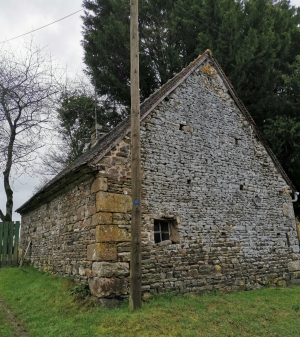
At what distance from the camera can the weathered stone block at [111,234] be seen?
271 inches

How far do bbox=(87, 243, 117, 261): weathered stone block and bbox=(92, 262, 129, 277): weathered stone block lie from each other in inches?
4.3

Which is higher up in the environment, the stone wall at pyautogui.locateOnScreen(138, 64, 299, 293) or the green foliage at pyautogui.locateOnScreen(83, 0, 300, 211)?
the green foliage at pyautogui.locateOnScreen(83, 0, 300, 211)

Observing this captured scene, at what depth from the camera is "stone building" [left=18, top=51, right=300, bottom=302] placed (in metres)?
7.25

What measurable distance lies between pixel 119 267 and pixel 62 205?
11.0 feet

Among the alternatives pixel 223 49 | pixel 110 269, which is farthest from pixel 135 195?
pixel 223 49

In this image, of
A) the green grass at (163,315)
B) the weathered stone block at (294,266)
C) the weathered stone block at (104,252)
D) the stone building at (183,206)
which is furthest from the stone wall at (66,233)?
the weathered stone block at (294,266)

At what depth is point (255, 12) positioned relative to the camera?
1428cm

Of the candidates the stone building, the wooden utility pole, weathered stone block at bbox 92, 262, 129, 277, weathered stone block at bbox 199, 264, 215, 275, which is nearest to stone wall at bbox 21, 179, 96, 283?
the stone building

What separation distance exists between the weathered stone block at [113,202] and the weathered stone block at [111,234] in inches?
15.7

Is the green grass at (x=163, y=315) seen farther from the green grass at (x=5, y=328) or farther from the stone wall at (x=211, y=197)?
the stone wall at (x=211, y=197)

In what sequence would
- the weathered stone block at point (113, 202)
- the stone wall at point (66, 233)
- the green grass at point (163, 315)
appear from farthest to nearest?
1. the stone wall at point (66, 233)
2. the weathered stone block at point (113, 202)
3. the green grass at point (163, 315)

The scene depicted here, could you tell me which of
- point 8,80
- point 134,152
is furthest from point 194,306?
point 8,80

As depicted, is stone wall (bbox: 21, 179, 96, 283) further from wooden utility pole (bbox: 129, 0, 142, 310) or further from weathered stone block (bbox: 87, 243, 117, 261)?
wooden utility pole (bbox: 129, 0, 142, 310)

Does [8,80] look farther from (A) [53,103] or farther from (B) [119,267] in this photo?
(B) [119,267]
